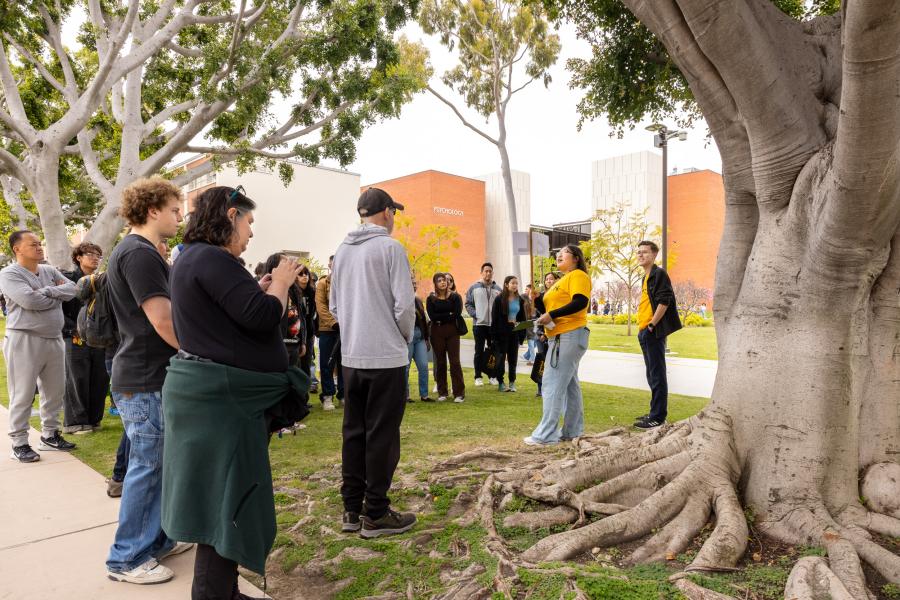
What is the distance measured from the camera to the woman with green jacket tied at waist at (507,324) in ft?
28.6

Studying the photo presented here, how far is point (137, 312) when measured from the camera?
9.78 feet

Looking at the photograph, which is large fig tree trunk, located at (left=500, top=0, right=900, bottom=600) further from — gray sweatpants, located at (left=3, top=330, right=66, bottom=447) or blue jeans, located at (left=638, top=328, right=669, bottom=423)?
gray sweatpants, located at (left=3, top=330, right=66, bottom=447)

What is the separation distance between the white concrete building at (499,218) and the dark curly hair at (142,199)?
53.2 meters

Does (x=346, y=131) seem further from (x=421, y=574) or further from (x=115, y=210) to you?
(x=421, y=574)

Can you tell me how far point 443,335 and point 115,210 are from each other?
7.25m

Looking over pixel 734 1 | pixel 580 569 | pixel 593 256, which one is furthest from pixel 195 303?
pixel 593 256

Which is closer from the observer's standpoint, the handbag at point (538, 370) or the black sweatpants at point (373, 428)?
the black sweatpants at point (373, 428)

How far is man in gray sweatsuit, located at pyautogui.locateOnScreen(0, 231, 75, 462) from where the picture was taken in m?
4.95

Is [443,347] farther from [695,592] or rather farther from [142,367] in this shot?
[695,592]

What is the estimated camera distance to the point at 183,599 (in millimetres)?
2656

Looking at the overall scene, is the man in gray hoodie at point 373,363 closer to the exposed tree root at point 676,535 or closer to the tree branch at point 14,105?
A: the exposed tree root at point 676,535

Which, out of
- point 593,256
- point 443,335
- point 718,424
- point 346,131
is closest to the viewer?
point 718,424

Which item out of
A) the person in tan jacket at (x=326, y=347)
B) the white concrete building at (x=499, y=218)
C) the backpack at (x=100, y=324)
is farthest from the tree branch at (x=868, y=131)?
the white concrete building at (x=499, y=218)

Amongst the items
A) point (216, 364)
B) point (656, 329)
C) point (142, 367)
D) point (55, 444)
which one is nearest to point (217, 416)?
Result: point (216, 364)
